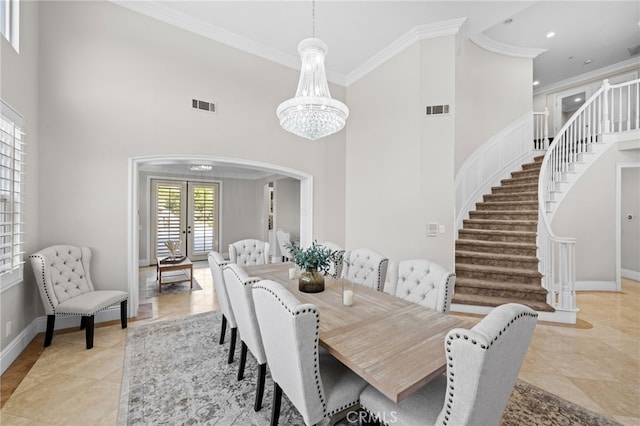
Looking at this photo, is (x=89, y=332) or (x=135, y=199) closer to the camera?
(x=89, y=332)

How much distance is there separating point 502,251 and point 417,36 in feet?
11.9

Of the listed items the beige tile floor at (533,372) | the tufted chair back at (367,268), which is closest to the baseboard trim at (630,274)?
the beige tile floor at (533,372)

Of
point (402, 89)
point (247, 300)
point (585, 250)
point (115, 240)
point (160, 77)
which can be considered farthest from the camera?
point (585, 250)

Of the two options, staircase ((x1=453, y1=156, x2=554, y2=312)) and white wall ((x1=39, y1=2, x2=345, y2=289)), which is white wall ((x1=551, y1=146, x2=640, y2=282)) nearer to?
staircase ((x1=453, y1=156, x2=554, y2=312))

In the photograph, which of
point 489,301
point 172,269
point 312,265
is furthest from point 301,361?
point 172,269

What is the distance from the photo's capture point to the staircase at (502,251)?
3771mm

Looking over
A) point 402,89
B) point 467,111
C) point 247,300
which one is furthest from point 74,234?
point 467,111

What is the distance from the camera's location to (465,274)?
417cm

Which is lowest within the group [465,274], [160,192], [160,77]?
[465,274]

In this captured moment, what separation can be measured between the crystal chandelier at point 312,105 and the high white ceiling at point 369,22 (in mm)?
1136

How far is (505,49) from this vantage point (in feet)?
19.1

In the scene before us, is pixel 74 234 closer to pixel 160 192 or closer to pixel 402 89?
pixel 160 192

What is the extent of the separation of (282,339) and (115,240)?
3.11 meters

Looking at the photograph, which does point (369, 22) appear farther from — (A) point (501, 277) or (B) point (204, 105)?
(A) point (501, 277)
